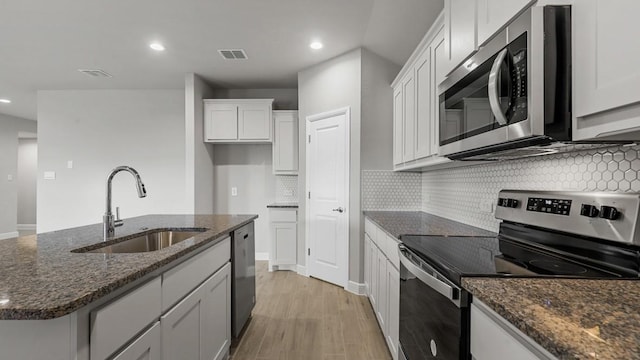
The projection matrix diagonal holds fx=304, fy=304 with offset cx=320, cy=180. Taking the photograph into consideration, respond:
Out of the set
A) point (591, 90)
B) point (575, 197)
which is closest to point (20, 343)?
point (591, 90)

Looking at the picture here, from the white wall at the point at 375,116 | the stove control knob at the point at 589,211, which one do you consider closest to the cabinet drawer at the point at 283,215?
the white wall at the point at 375,116

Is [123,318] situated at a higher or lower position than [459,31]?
lower

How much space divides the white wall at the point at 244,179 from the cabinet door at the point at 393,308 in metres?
3.15

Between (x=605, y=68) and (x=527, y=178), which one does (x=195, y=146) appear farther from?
(x=605, y=68)

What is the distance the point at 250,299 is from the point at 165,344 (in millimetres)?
1443

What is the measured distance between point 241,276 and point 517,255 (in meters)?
1.86

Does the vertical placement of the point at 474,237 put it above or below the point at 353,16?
below

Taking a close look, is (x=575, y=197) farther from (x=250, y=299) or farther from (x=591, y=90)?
(x=250, y=299)

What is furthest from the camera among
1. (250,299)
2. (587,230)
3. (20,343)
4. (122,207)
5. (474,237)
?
(122,207)

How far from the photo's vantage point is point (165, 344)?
1228 millimetres

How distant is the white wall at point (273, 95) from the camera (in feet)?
16.2

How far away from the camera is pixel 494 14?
1253mm

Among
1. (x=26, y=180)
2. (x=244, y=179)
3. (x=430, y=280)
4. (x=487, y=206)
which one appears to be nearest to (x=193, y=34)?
(x=244, y=179)

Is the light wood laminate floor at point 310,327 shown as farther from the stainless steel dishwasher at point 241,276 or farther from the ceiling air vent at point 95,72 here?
the ceiling air vent at point 95,72
